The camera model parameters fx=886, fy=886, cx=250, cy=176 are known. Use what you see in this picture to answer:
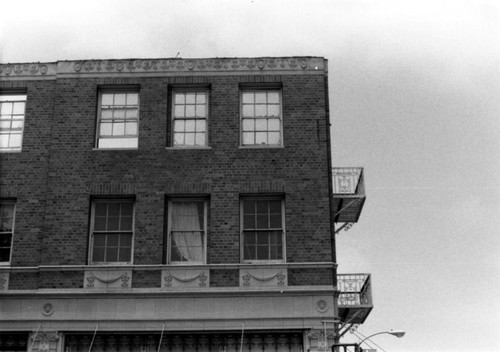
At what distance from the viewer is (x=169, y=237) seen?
24141 millimetres

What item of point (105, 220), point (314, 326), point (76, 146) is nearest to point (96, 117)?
point (76, 146)

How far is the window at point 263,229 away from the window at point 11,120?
6.84 m

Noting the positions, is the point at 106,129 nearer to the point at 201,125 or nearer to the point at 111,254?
the point at 201,125

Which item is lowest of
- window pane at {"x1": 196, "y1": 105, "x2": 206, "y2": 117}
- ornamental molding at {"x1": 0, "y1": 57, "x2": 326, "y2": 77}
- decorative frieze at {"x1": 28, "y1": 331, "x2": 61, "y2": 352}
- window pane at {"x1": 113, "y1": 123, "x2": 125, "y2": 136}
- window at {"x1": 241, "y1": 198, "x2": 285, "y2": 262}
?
decorative frieze at {"x1": 28, "y1": 331, "x2": 61, "y2": 352}

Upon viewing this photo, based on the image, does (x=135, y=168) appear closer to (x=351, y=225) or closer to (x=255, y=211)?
(x=255, y=211)

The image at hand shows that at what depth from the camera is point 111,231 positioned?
24.2 meters

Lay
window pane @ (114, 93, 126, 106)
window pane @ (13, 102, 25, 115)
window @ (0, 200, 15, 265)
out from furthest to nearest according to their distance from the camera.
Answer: window pane @ (13, 102, 25, 115)
window pane @ (114, 93, 126, 106)
window @ (0, 200, 15, 265)

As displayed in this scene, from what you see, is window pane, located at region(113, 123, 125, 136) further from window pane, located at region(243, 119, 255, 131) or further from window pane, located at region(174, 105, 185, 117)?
window pane, located at region(243, 119, 255, 131)

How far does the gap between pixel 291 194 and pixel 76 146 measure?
244 inches

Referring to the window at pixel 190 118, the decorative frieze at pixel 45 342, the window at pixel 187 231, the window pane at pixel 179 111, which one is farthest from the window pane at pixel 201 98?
the decorative frieze at pixel 45 342

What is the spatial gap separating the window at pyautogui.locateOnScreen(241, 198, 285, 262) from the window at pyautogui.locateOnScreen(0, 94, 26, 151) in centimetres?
684

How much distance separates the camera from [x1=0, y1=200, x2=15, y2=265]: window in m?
24.3

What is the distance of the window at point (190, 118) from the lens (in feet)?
82.5

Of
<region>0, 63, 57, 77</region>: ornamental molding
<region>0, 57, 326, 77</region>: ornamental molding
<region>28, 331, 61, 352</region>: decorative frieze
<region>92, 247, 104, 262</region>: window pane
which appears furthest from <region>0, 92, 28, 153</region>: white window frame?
<region>28, 331, 61, 352</region>: decorative frieze
